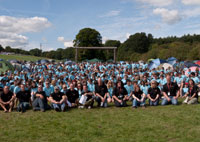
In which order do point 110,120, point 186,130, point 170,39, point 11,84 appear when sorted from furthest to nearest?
1. point 170,39
2. point 11,84
3. point 110,120
4. point 186,130

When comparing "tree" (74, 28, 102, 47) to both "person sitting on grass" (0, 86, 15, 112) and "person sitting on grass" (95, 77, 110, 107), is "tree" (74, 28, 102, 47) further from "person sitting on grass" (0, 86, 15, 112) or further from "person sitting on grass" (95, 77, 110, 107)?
"person sitting on grass" (0, 86, 15, 112)

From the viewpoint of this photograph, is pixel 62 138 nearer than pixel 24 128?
Yes

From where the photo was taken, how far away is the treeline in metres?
43.2

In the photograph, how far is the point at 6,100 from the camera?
8578mm

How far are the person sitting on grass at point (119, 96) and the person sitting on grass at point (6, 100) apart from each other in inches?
160

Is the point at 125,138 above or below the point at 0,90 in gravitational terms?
below

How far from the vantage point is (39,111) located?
8.26 m

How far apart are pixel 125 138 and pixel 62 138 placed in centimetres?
153

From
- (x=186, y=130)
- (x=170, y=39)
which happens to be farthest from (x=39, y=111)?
(x=170, y=39)

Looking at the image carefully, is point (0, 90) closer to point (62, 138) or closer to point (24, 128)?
point (24, 128)

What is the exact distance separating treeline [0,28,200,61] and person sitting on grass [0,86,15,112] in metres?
36.0

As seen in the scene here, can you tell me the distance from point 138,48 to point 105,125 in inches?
2966

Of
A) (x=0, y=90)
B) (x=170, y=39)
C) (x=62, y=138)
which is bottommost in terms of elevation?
(x=62, y=138)

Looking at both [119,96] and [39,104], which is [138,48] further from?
[39,104]
